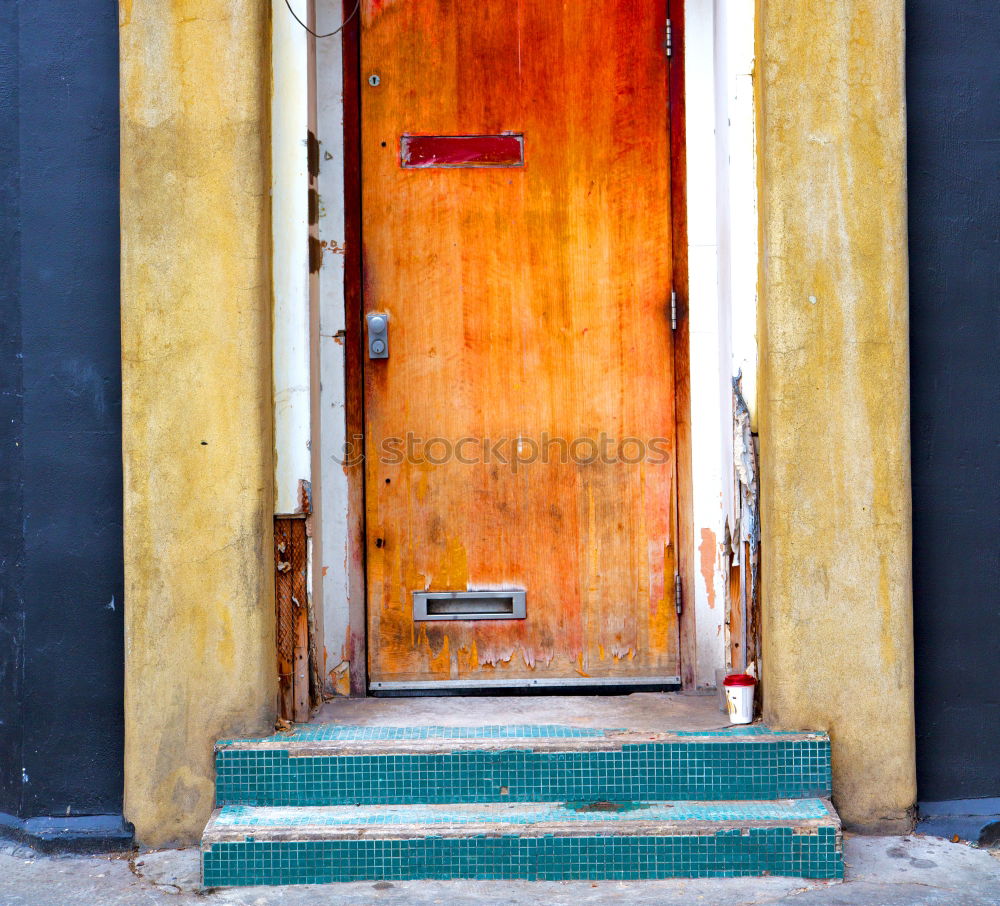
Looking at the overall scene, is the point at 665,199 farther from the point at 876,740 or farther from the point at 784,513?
the point at 876,740

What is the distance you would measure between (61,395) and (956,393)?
3.18m

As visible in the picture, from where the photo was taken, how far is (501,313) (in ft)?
13.5

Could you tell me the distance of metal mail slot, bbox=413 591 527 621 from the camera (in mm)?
4145

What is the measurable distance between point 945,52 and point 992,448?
1417mm

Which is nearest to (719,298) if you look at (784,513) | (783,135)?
(783,135)

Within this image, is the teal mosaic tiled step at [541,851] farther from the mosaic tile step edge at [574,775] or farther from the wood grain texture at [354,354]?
the wood grain texture at [354,354]

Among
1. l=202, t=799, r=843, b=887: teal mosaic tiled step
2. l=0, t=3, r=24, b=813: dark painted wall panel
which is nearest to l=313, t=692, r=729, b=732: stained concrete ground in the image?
l=202, t=799, r=843, b=887: teal mosaic tiled step

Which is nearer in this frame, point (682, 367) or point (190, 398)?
point (190, 398)

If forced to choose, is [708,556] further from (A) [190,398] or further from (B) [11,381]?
(B) [11,381]

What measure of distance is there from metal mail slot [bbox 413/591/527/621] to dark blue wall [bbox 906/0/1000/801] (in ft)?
4.94

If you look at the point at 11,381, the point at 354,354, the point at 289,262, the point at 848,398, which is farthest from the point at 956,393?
the point at 11,381

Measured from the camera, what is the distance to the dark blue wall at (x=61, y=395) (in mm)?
3617

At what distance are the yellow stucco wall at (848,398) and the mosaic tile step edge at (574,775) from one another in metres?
0.25

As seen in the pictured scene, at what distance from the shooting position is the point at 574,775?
137 inches
